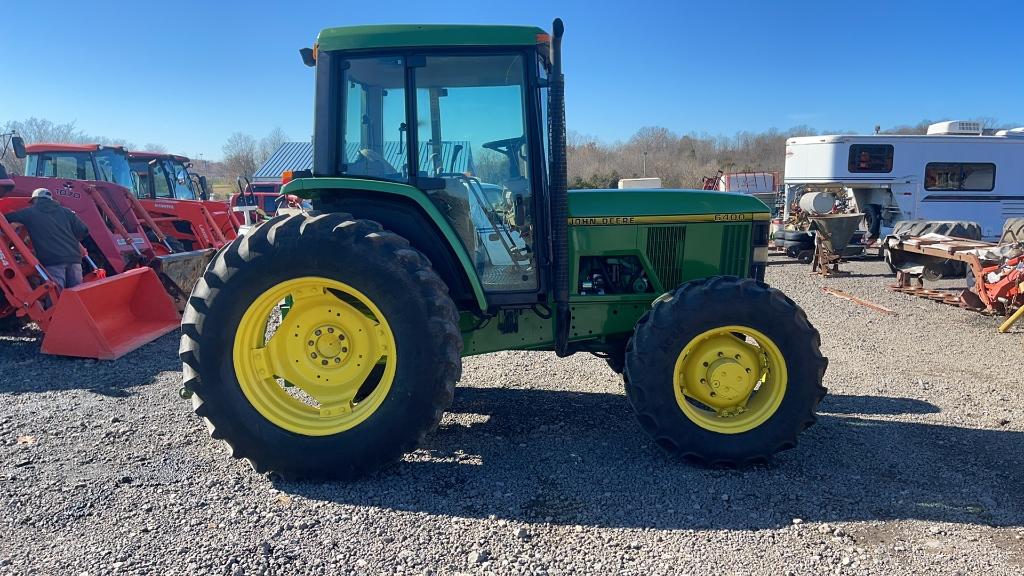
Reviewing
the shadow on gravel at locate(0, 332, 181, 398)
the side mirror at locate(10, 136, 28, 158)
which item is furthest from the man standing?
Result: the side mirror at locate(10, 136, 28, 158)

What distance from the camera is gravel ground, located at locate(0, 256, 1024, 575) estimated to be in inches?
112

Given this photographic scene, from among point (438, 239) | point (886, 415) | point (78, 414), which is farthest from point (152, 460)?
point (886, 415)

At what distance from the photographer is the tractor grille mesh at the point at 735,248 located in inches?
167

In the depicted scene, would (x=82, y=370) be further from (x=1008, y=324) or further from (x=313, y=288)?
(x=1008, y=324)

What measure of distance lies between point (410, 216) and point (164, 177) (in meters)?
11.6

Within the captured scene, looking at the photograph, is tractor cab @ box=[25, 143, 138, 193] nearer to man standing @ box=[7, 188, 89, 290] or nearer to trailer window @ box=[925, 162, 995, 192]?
man standing @ box=[7, 188, 89, 290]

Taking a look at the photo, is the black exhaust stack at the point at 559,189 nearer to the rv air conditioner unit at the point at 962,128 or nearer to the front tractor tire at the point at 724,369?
the front tractor tire at the point at 724,369

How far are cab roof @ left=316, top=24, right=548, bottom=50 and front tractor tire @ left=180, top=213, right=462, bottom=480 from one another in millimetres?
969

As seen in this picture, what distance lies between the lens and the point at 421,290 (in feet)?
11.2

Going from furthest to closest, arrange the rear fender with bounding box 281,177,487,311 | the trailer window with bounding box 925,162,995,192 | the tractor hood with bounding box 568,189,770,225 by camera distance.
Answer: the trailer window with bounding box 925,162,995,192, the tractor hood with bounding box 568,189,770,225, the rear fender with bounding box 281,177,487,311

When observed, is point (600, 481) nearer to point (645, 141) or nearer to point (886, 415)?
point (886, 415)

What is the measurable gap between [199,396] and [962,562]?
367 cm

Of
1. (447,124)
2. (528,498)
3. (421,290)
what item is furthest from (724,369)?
Answer: (447,124)

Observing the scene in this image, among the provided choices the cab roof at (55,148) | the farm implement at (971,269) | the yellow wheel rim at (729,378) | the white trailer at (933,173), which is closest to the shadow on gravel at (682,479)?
the yellow wheel rim at (729,378)
